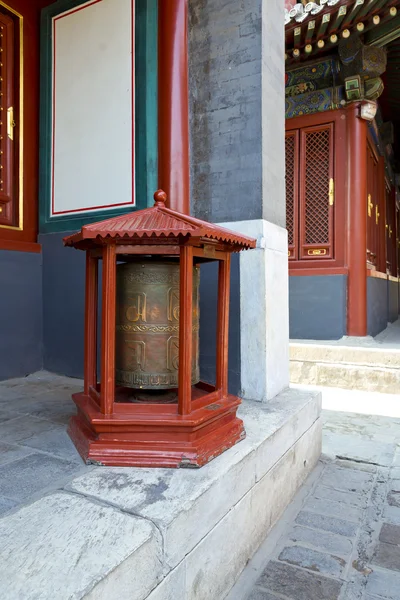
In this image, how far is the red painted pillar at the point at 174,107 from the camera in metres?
3.14

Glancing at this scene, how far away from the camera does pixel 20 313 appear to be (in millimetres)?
3682

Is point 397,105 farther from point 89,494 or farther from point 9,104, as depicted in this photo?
point 89,494

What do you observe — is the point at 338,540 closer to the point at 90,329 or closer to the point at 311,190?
the point at 90,329

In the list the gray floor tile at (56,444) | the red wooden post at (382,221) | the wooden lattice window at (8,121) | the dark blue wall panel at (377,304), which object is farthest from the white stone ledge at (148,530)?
the red wooden post at (382,221)

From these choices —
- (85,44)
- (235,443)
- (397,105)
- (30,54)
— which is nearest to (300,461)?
(235,443)

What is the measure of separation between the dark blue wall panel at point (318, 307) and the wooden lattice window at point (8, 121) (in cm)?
449

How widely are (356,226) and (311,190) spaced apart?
0.94 m

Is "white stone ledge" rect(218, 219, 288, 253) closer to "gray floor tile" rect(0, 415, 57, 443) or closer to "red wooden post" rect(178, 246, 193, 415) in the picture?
"red wooden post" rect(178, 246, 193, 415)

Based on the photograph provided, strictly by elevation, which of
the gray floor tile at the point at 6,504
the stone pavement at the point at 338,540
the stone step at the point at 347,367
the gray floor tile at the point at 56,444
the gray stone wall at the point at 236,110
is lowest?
the stone pavement at the point at 338,540

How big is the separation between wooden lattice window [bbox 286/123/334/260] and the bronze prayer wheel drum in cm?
524

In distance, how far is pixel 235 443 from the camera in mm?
2035

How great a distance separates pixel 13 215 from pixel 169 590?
10.5 ft

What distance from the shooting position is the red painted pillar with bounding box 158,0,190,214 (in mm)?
3137

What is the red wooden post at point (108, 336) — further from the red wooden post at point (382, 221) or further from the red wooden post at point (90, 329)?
the red wooden post at point (382, 221)
